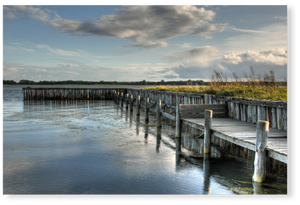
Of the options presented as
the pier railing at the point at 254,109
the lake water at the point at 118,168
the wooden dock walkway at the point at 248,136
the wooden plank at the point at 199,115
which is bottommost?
the lake water at the point at 118,168

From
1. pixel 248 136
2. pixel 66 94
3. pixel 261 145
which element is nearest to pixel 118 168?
pixel 248 136

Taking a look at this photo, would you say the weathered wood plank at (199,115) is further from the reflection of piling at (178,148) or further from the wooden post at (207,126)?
the wooden post at (207,126)

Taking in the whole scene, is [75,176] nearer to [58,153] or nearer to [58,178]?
[58,178]

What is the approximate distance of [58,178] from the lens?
6895 millimetres

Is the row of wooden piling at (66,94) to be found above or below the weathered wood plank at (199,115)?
above

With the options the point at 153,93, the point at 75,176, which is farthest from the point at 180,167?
the point at 153,93

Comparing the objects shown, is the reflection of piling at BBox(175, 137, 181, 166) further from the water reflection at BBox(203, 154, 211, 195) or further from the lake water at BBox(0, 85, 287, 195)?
the water reflection at BBox(203, 154, 211, 195)

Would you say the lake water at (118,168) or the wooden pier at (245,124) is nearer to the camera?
the wooden pier at (245,124)

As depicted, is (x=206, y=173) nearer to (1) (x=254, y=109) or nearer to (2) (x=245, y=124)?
(2) (x=245, y=124)

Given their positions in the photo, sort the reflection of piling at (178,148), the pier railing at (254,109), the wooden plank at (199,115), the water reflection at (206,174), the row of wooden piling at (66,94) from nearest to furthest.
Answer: the water reflection at (206,174)
the pier railing at (254,109)
the reflection of piling at (178,148)
the wooden plank at (199,115)
the row of wooden piling at (66,94)

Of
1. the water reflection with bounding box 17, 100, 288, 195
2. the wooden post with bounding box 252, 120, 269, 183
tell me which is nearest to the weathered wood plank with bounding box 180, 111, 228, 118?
the water reflection with bounding box 17, 100, 288, 195

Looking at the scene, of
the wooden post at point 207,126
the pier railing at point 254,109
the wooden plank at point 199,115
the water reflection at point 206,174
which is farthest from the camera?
the wooden plank at point 199,115

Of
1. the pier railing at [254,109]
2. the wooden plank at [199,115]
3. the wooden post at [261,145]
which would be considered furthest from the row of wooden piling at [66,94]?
the wooden post at [261,145]

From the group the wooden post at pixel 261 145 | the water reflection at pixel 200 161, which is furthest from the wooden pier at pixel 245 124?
the water reflection at pixel 200 161
